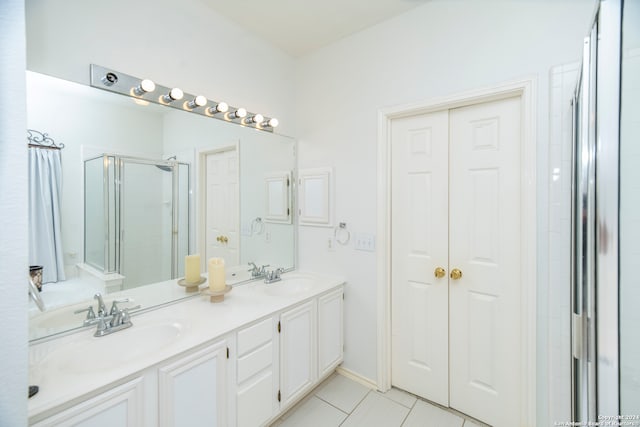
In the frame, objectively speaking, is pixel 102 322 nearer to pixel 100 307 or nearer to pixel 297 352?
pixel 100 307

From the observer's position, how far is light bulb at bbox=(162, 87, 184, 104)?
159 cm

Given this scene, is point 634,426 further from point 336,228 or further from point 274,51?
point 274,51

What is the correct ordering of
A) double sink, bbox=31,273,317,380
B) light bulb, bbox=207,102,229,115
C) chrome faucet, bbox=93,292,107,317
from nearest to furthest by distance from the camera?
double sink, bbox=31,273,317,380, chrome faucet, bbox=93,292,107,317, light bulb, bbox=207,102,229,115

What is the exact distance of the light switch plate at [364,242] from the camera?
6.72ft

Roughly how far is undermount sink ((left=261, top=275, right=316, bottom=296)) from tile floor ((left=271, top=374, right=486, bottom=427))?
2.45ft

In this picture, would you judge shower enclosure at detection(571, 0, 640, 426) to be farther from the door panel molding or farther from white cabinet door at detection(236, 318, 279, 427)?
white cabinet door at detection(236, 318, 279, 427)

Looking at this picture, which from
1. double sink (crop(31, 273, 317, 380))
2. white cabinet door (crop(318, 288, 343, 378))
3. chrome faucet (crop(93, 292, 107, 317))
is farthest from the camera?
white cabinet door (crop(318, 288, 343, 378))

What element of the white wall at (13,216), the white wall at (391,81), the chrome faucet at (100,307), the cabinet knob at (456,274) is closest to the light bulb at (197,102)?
the white wall at (391,81)

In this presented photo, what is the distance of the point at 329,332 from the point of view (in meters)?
Answer: 2.04

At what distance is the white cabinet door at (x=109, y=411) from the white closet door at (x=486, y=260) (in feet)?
5.89

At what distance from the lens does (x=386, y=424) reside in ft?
5.62

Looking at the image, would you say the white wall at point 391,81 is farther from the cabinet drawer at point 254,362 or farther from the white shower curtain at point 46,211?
the white shower curtain at point 46,211

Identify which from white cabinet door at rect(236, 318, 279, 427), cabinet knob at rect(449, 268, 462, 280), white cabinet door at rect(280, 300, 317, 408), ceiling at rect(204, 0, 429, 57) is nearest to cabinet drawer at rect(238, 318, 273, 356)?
white cabinet door at rect(236, 318, 279, 427)

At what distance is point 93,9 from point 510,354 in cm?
297
